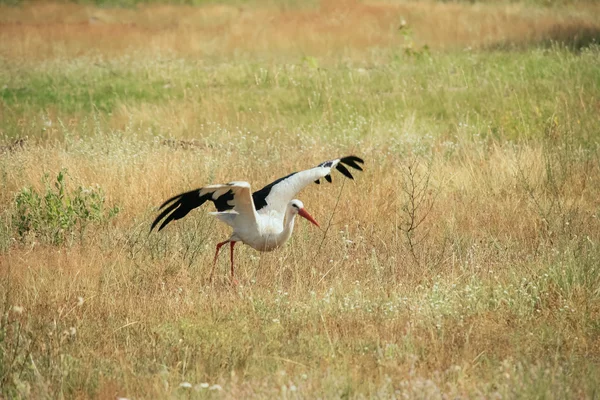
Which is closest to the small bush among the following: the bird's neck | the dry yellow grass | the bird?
the bird

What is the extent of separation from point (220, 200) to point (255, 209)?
29 centimetres

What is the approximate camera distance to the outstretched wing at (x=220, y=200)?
635 cm

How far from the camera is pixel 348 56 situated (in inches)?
779

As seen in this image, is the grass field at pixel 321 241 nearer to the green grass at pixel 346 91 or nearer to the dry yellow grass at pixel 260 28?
the green grass at pixel 346 91

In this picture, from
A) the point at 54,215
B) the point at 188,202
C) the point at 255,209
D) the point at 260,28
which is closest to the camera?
the point at 188,202

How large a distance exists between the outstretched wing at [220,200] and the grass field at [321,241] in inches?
19.2

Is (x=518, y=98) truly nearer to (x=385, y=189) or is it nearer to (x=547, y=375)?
(x=385, y=189)

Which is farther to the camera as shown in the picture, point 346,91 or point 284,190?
point 346,91

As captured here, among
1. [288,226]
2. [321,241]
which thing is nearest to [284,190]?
[288,226]

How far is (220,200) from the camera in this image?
683 centimetres

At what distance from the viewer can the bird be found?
21.5 feet

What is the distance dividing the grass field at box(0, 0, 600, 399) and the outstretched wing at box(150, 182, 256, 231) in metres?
0.49

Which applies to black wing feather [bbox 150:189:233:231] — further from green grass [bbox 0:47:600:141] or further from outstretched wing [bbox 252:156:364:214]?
green grass [bbox 0:47:600:141]

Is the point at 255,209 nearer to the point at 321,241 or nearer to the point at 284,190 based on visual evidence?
the point at 284,190
